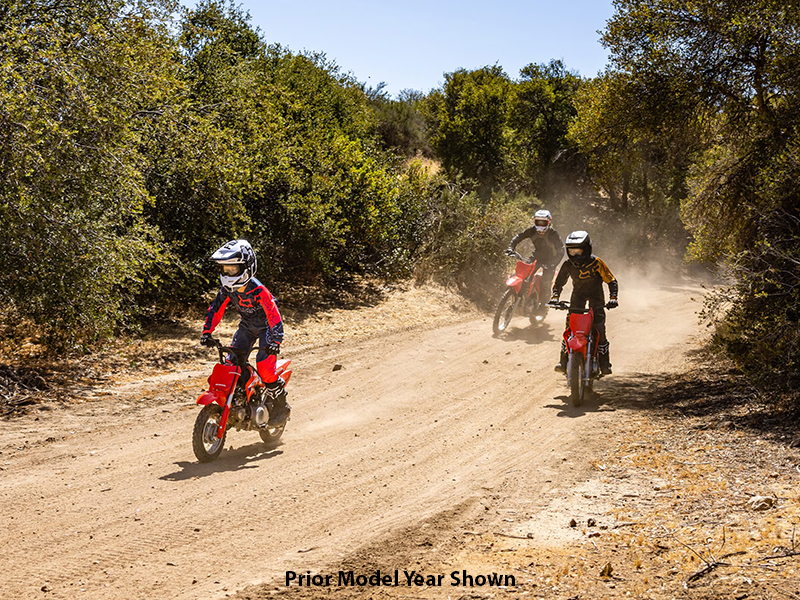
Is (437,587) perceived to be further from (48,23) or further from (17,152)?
(48,23)

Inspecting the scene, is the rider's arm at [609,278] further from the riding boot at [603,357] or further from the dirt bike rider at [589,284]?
the riding boot at [603,357]

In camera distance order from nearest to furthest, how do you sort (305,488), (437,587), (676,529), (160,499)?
(437,587) → (676,529) → (160,499) → (305,488)

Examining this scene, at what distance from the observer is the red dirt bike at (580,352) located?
10508 millimetres

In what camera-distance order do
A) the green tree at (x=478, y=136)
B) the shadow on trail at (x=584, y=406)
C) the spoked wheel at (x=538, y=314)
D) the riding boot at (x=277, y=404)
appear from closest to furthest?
the riding boot at (x=277, y=404) → the shadow on trail at (x=584, y=406) → the spoked wheel at (x=538, y=314) → the green tree at (x=478, y=136)

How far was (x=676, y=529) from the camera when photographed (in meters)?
5.70

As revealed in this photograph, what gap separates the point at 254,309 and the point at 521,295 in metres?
8.93

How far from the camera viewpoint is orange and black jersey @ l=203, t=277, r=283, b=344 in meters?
8.07

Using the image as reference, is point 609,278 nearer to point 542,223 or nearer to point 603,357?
point 603,357

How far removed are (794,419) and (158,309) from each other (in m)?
12.9

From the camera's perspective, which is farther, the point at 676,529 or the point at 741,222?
the point at 741,222

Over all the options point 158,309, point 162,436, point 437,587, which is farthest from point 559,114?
point 437,587

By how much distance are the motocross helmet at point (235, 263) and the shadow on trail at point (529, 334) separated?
8.41 m

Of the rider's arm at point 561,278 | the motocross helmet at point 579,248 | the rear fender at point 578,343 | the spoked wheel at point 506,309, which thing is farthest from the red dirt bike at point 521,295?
the rear fender at point 578,343

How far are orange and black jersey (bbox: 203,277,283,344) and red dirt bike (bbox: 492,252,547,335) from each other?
8291 mm
